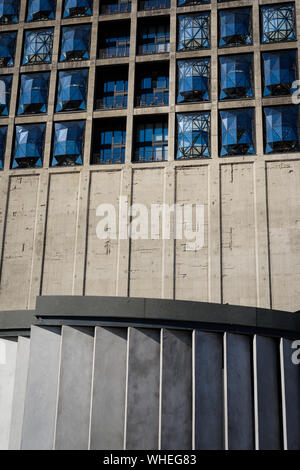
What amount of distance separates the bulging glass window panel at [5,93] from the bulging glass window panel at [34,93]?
0.96 m

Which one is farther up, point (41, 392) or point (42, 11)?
point (42, 11)

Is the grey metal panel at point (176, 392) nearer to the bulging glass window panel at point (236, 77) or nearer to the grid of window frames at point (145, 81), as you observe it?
the grid of window frames at point (145, 81)

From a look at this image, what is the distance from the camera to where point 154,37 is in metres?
46.3

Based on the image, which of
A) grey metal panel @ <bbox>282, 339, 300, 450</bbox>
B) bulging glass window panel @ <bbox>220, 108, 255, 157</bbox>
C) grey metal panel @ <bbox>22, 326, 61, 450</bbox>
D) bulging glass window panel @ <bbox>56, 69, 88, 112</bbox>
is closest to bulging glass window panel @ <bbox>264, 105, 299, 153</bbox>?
bulging glass window panel @ <bbox>220, 108, 255, 157</bbox>

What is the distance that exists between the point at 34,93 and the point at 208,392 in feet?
97.8

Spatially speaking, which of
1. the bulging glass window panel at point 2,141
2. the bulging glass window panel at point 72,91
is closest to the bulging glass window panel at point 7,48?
the bulging glass window panel at point 72,91

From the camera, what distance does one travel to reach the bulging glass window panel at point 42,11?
47.0 m

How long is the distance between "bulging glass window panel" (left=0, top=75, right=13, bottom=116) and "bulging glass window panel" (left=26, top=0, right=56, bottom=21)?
5.40 meters

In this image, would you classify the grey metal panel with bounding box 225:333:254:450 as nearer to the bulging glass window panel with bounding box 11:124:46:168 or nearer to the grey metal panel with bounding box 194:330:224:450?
the grey metal panel with bounding box 194:330:224:450

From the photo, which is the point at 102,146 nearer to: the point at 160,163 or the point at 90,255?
the point at 160,163

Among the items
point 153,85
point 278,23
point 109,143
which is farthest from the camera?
point 153,85

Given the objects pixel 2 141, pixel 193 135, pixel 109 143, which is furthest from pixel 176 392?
pixel 2 141

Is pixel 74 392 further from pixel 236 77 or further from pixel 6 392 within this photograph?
pixel 236 77

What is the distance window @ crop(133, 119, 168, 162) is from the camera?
4295 centimetres
